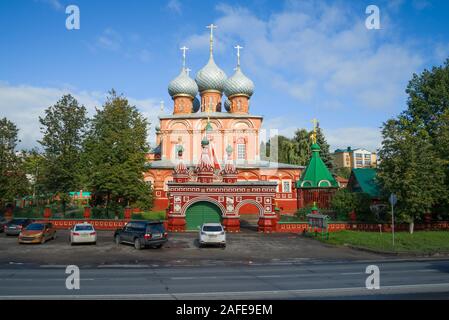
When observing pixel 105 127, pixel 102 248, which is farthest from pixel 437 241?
pixel 105 127

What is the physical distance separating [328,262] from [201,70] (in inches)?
1699

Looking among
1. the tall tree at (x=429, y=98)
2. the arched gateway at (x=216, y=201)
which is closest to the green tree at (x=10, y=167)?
the arched gateway at (x=216, y=201)

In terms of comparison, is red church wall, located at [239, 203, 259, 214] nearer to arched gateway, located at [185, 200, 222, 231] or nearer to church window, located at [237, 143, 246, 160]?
church window, located at [237, 143, 246, 160]

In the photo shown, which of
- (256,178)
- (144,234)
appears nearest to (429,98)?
(256,178)

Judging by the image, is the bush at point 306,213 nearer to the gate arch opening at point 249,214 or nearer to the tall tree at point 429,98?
the gate arch opening at point 249,214

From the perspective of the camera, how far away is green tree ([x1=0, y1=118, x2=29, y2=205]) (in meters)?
36.0

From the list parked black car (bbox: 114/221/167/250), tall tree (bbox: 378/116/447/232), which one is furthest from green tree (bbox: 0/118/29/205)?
tall tree (bbox: 378/116/447/232)

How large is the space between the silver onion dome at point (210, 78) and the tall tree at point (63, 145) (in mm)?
21138

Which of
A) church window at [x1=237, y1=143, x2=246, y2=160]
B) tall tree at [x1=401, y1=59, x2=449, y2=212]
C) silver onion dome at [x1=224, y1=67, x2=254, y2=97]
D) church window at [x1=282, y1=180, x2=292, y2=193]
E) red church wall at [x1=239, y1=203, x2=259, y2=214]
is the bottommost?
red church wall at [x1=239, y1=203, x2=259, y2=214]

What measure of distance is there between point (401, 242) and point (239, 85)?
118 ft

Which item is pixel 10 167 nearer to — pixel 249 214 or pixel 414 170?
pixel 249 214

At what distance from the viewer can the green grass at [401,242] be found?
2056 cm

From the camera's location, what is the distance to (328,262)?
1767 cm

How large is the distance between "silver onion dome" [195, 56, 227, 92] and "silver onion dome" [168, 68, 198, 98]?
3.51 ft
